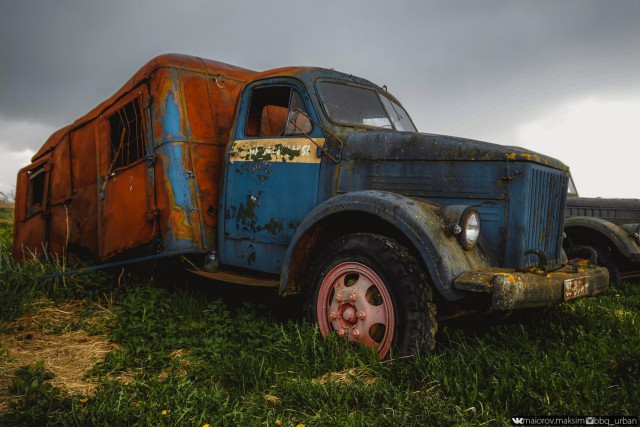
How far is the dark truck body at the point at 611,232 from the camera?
6.05 m

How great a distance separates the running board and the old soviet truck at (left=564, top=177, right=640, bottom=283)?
11.9ft

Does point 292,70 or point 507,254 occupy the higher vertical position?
point 292,70

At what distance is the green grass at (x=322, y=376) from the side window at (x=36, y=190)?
3.14 metres

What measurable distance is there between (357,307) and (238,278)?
4.36 ft

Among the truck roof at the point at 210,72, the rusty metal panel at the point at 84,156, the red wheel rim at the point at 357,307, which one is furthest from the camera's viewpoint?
the rusty metal panel at the point at 84,156

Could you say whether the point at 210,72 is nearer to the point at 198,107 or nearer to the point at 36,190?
the point at 198,107

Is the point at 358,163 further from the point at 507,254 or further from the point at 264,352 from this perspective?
the point at 264,352

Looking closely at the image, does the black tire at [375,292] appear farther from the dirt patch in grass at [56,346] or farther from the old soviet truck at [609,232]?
the old soviet truck at [609,232]

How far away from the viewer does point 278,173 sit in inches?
168

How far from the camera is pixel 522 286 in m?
3.01

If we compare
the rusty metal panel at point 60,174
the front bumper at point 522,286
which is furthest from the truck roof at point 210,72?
the front bumper at point 522,286

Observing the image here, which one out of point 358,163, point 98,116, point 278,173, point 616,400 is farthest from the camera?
point 98,116

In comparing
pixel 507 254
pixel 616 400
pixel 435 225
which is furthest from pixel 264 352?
pixel 616 400

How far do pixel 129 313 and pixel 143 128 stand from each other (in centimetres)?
176
